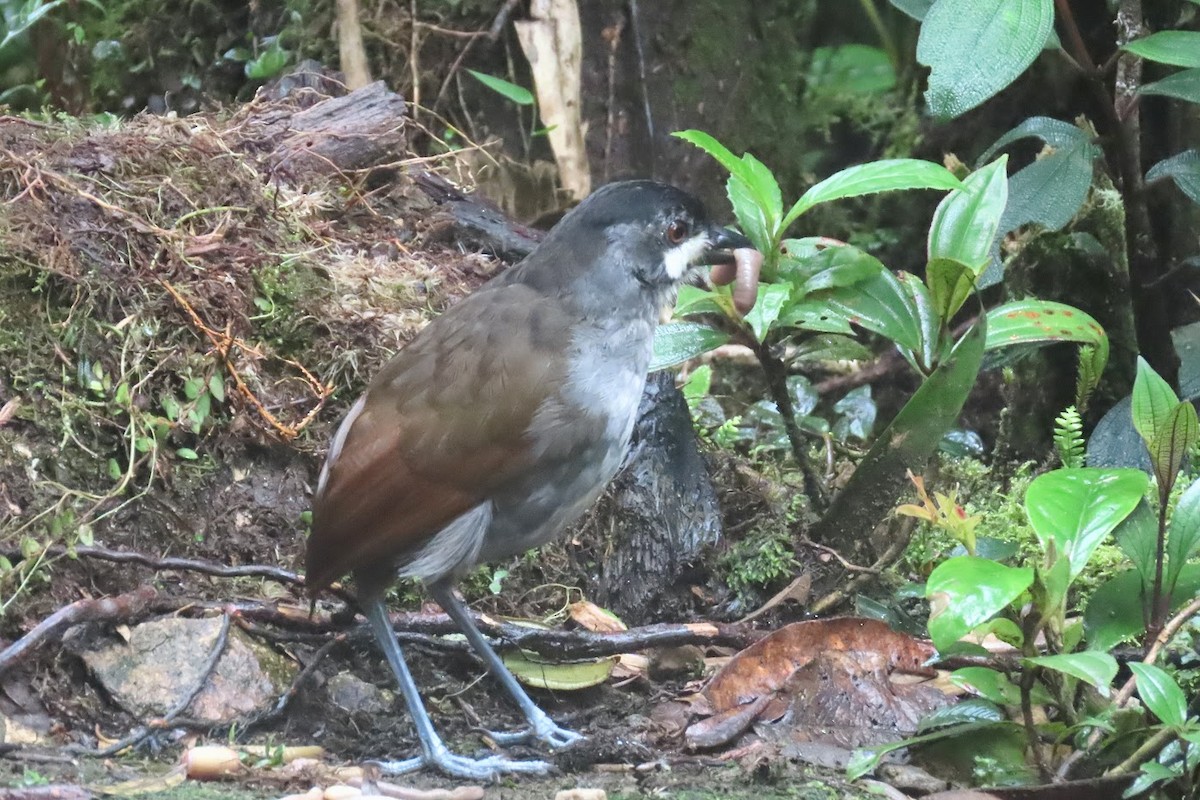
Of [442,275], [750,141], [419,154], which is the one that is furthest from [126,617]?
[750,141]

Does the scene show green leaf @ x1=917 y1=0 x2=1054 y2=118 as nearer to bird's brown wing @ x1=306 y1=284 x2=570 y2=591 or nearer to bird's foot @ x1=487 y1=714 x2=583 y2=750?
bird's brown wing @ x1=306 y1=284 x2=570 y2=591

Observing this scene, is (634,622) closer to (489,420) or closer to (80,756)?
(489,420)

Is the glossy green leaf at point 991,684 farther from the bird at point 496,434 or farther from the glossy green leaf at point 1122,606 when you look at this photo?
the bird at point 496,434

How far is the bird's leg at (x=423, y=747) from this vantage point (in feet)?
9.09

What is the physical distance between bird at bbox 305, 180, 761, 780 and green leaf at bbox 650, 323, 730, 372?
0.18 m

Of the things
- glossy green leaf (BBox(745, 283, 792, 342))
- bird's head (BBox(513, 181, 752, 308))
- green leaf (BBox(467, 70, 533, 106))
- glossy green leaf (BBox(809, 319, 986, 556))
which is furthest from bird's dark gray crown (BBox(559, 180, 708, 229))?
green leaf (BBox(467, 70, 533, 106))

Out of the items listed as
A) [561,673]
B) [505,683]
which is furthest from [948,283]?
[505,683]

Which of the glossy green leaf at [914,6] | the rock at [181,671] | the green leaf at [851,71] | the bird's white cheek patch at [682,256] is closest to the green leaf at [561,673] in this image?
the rock at [181,671]

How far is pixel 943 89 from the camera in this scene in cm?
306

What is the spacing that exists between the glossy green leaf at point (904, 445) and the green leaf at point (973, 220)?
0.18 metres

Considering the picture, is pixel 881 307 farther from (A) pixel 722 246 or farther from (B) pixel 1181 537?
(B) pixel 1181 537

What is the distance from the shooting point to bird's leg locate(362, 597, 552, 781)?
2771 mm

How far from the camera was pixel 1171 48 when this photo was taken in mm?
3309

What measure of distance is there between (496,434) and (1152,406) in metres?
1.46
